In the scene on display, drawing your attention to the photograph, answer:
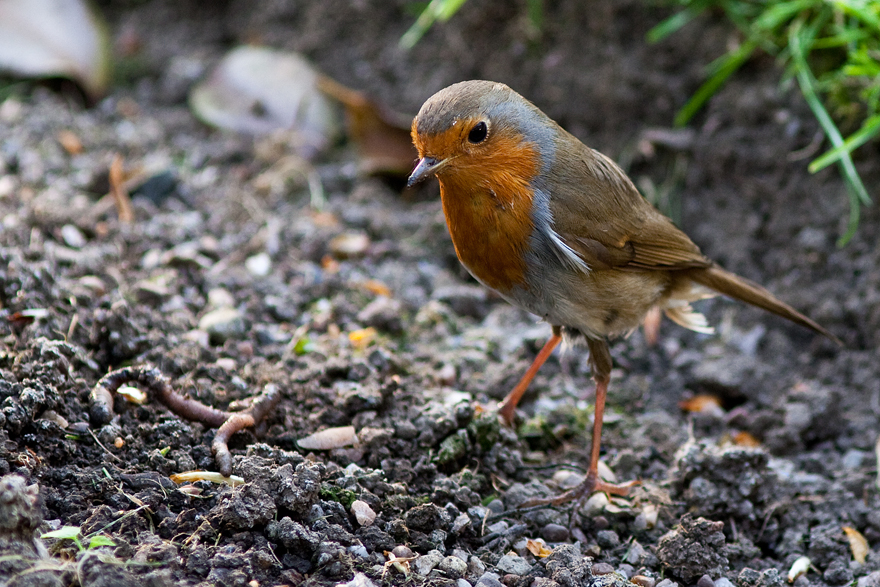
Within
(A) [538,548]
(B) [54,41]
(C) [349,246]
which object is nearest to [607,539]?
(A) [538,548]

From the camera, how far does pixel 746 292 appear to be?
4117 mm

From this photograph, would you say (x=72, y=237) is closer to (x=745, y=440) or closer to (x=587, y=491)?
(x=587, y=491)

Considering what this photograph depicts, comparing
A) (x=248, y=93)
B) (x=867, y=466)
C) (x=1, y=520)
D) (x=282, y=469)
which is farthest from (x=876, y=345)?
(x=248, y=93)

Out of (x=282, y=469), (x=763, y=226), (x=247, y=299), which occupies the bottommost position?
(x=282, y=469)

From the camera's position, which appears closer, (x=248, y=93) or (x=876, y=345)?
(x=876, y=345)

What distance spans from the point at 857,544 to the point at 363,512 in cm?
207

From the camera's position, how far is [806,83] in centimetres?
457

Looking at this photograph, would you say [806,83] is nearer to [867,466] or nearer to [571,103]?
[571,103]

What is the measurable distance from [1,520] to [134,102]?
4.84 m

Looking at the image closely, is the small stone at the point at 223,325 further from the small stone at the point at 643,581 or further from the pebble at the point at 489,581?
the small stone at the point at 643,581

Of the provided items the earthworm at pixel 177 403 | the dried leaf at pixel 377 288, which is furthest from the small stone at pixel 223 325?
the dried leaf at pixel 377 288

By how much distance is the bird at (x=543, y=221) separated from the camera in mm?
3316

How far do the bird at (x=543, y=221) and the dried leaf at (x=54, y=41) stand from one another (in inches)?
153

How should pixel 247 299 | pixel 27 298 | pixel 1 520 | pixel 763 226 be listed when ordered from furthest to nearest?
pixel 763 226 → pixel 247 299 → pixel 27 298 → pixel 1 520
